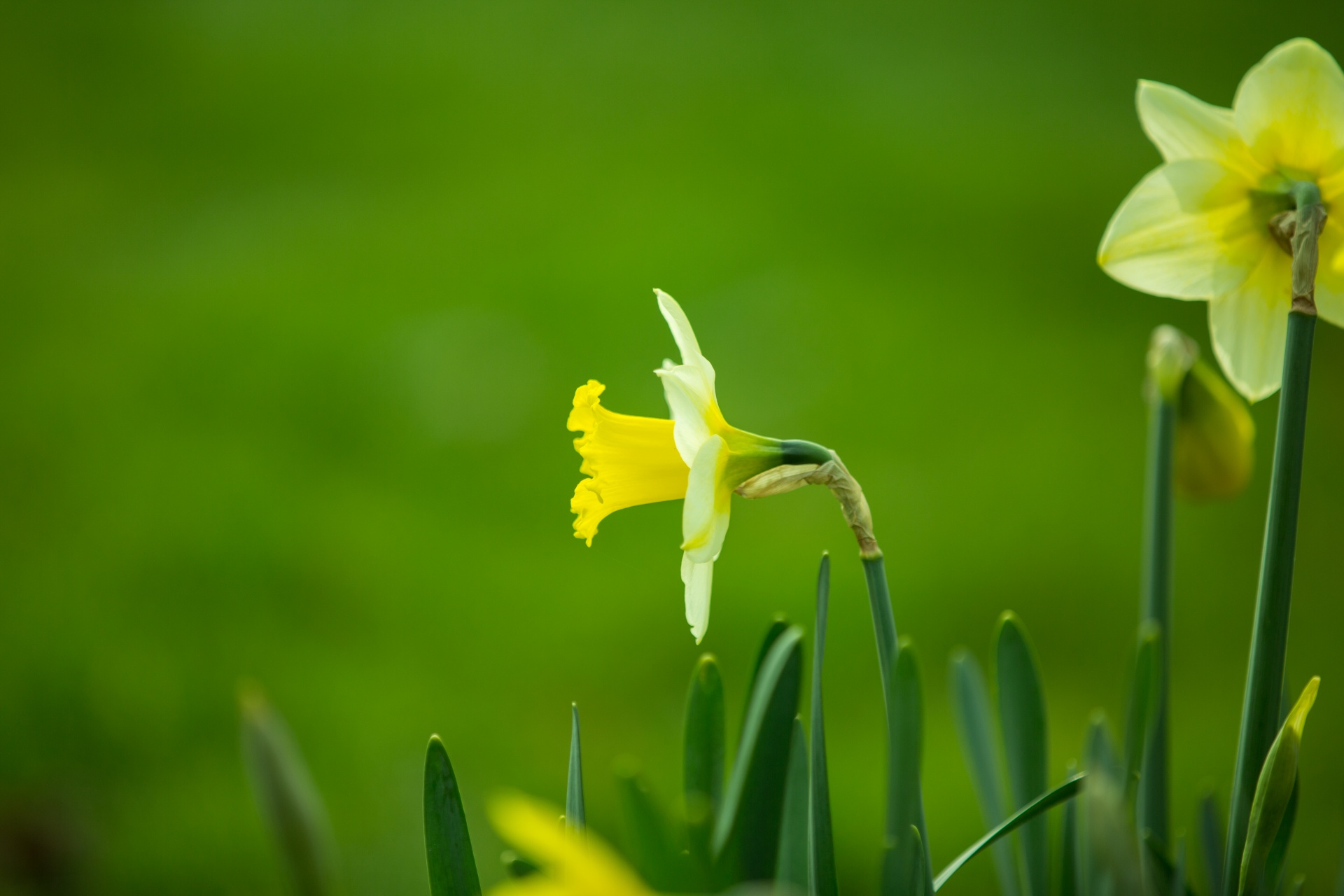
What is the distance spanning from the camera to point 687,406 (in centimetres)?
38

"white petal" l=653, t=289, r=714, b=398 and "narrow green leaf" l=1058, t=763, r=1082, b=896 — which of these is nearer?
"white petal" l=653, t=289, r=714, b=398

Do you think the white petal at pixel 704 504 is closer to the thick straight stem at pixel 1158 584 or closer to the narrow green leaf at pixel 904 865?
the narrow green leaf at pixel 904 865

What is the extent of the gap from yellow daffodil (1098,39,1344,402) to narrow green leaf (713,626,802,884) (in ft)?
0.77

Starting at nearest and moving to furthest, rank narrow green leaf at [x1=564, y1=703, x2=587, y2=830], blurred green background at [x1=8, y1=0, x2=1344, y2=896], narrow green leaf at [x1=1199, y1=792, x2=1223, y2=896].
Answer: narrow green leaf at [x1=564, y1=703, x2=587, y2=830]
narrow green leaf at [x1=1199, y1=792, x2=1223, y2=896]
blurred green background at [x1=8, y1=0, x2=1344, y2=896]

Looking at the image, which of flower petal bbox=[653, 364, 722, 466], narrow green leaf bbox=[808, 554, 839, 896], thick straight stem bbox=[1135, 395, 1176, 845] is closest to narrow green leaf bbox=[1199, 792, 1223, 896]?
thick straight stem bbox=[1135, 395, 1176, 845]

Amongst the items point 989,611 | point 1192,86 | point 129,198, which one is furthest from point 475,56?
point 989,611

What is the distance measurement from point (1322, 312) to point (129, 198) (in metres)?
2.42

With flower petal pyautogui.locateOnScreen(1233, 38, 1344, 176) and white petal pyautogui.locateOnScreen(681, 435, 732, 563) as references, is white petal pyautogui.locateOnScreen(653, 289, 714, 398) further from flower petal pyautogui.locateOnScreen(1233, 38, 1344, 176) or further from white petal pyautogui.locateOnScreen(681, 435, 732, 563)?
flower petal pyautogui.locateOnScreen(1233, 38, 1344, 176)

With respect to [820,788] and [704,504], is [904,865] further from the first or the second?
[704,504]

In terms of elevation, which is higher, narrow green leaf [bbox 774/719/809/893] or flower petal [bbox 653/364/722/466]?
flower petal [bbox 653/364/722/466]

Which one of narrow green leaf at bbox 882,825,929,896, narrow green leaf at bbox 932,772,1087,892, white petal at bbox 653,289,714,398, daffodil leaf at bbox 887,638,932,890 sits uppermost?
white petal at bbox 653,289,714,398

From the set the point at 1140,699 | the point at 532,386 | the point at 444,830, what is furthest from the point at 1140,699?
the point at 532,386

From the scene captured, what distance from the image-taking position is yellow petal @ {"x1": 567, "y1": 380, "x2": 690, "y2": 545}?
0.44m

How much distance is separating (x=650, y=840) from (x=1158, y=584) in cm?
36
